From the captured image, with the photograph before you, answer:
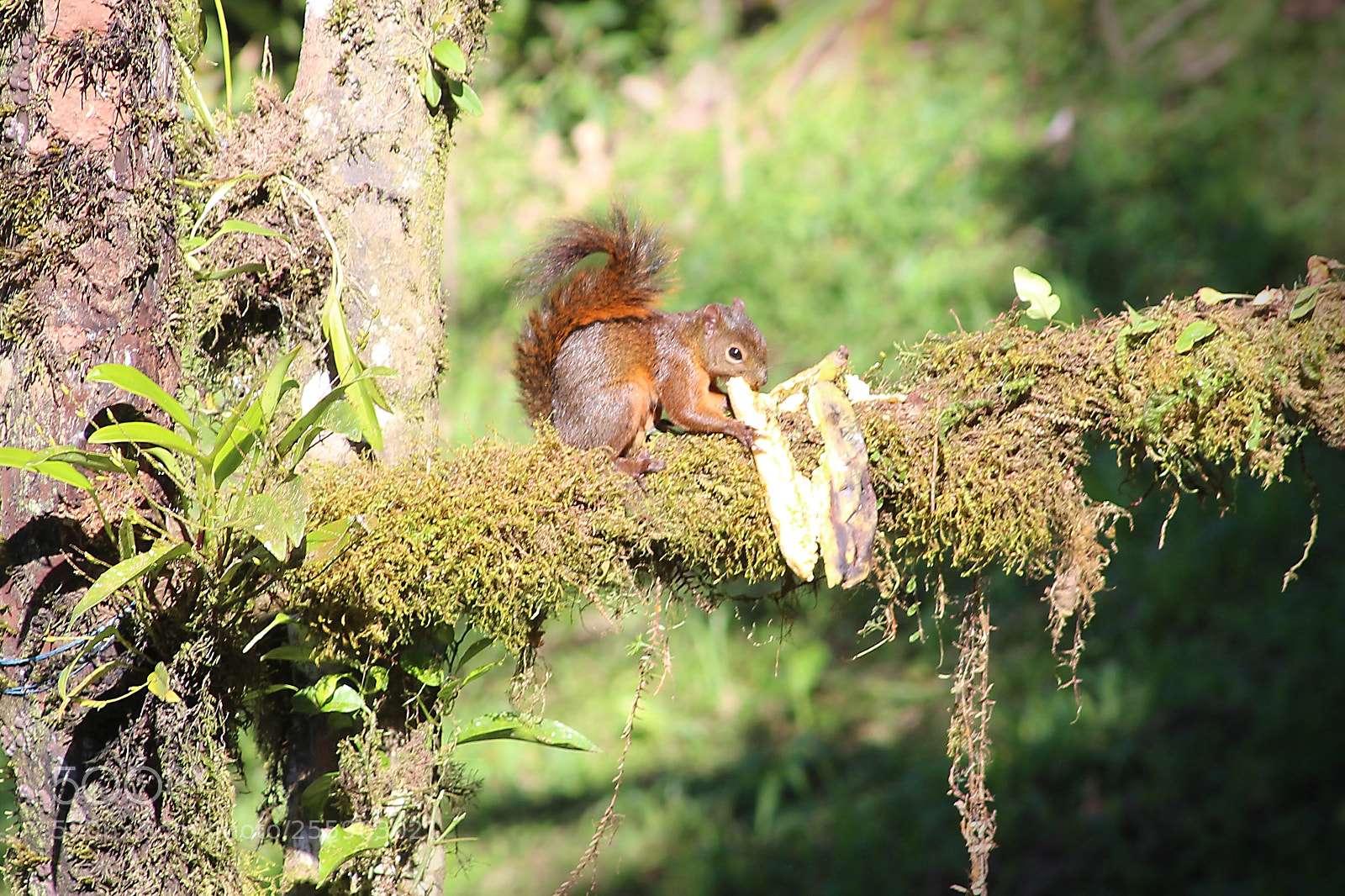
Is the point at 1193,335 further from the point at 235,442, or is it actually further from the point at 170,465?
the point at 170,465

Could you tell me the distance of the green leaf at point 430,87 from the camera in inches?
102

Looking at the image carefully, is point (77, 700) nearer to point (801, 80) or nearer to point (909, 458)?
point (909, 458)

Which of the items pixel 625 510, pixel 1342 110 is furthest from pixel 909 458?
pixel 1342 110

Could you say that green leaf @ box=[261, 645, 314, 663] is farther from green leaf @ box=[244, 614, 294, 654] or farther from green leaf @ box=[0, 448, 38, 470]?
green leaf @ box=[0, 448, 38, 470]

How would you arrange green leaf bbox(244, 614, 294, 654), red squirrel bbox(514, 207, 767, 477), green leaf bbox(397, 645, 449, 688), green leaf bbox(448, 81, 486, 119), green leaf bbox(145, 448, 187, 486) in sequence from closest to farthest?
1. green leaf bbox(145, 448, 187, 486)
2. green leaf bbox(244, 614, 294, 654)
3. green leaf bbox(397, 645, 449, 688)
4. green leaf bbox(448, 81, 486, 119)
5. red squirrel bbox(514, 207, 767, 477)

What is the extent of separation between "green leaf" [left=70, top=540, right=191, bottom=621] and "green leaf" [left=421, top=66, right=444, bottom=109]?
1150 mm

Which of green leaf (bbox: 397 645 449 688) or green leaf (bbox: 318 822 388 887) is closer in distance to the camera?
green leaf (bbox: 318 822 388 887)

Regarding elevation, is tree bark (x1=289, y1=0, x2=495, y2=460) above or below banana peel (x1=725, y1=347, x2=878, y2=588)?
above

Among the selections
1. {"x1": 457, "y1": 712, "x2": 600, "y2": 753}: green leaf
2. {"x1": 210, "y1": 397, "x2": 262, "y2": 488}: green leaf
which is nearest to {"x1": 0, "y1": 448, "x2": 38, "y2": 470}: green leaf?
{"x1": 210, "y1": 397, "x2": 262, "y2": 488}: green leaf

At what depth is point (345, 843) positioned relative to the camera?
241 centimetres

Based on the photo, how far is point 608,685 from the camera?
266 inches

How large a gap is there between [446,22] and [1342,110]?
6.93 m

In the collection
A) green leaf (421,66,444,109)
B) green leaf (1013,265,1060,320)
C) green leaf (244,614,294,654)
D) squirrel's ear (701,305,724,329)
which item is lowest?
green leaf (244,614,294,654)

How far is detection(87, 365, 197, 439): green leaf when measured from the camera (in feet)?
6.57
